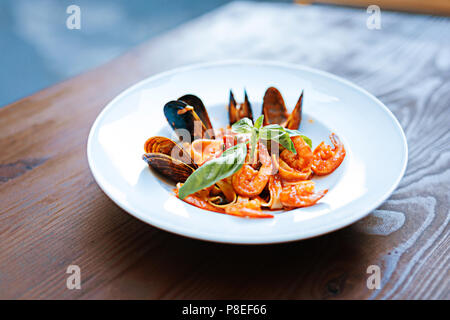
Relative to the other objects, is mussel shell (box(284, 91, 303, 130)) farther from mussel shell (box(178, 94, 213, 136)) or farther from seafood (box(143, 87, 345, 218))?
mussel shell (box(178, 94, 213, 136))

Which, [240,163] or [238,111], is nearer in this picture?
[240,163]

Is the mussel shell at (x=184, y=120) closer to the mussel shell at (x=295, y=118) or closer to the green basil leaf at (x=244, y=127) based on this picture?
the green basil leaf at (x=244, y=127)

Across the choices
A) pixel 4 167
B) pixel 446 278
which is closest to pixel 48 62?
pixel 4 167

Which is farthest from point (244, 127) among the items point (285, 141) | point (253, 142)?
point (285, 141)

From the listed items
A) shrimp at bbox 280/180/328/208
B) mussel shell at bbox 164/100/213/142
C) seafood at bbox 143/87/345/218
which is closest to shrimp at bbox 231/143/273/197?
seafood at bbox 143/87/345/218

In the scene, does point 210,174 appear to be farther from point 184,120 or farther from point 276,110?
point 276,110
